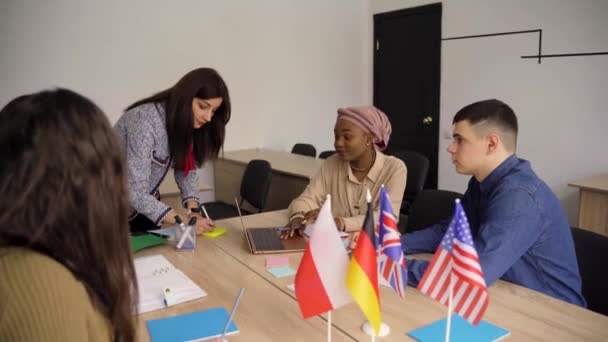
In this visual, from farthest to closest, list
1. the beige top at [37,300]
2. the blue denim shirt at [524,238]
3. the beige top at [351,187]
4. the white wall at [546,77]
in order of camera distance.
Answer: the white wall at [546,77]
the beige top at [351,187]
the blue denim shirt at [524,238]
the beige top at [37,300]

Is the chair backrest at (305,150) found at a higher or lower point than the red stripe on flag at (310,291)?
lower

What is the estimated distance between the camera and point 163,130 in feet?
7.07

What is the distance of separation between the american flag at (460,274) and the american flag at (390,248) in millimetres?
69

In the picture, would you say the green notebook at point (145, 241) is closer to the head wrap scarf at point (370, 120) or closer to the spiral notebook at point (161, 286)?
the spiral notebook at point (161, 286)

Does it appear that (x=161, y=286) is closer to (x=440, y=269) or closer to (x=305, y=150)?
(x=440, y=269)

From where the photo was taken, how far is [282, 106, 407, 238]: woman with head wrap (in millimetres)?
2273

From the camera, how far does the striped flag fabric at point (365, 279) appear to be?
1066 mm

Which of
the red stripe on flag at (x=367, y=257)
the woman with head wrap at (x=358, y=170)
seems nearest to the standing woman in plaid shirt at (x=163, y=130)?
the woman with head wrap at (x=358, y=170)

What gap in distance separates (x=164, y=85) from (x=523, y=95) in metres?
3.30

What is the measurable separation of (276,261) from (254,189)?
1.70 metres

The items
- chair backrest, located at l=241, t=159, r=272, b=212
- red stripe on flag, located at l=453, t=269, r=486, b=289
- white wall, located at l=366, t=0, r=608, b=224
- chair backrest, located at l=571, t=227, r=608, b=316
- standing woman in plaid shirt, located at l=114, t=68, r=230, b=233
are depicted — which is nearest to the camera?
red stripe on flag, located at l=453, t=269, r=486, b=289

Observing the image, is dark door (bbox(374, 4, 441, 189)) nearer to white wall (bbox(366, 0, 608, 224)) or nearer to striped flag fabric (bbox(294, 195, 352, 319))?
white wall (bbox(366, 0, 608, 224))

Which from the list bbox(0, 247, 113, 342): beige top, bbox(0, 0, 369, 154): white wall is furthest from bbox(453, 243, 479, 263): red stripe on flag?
bbox(0, 0, 369, 154): white wall

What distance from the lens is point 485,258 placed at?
1429 mm
